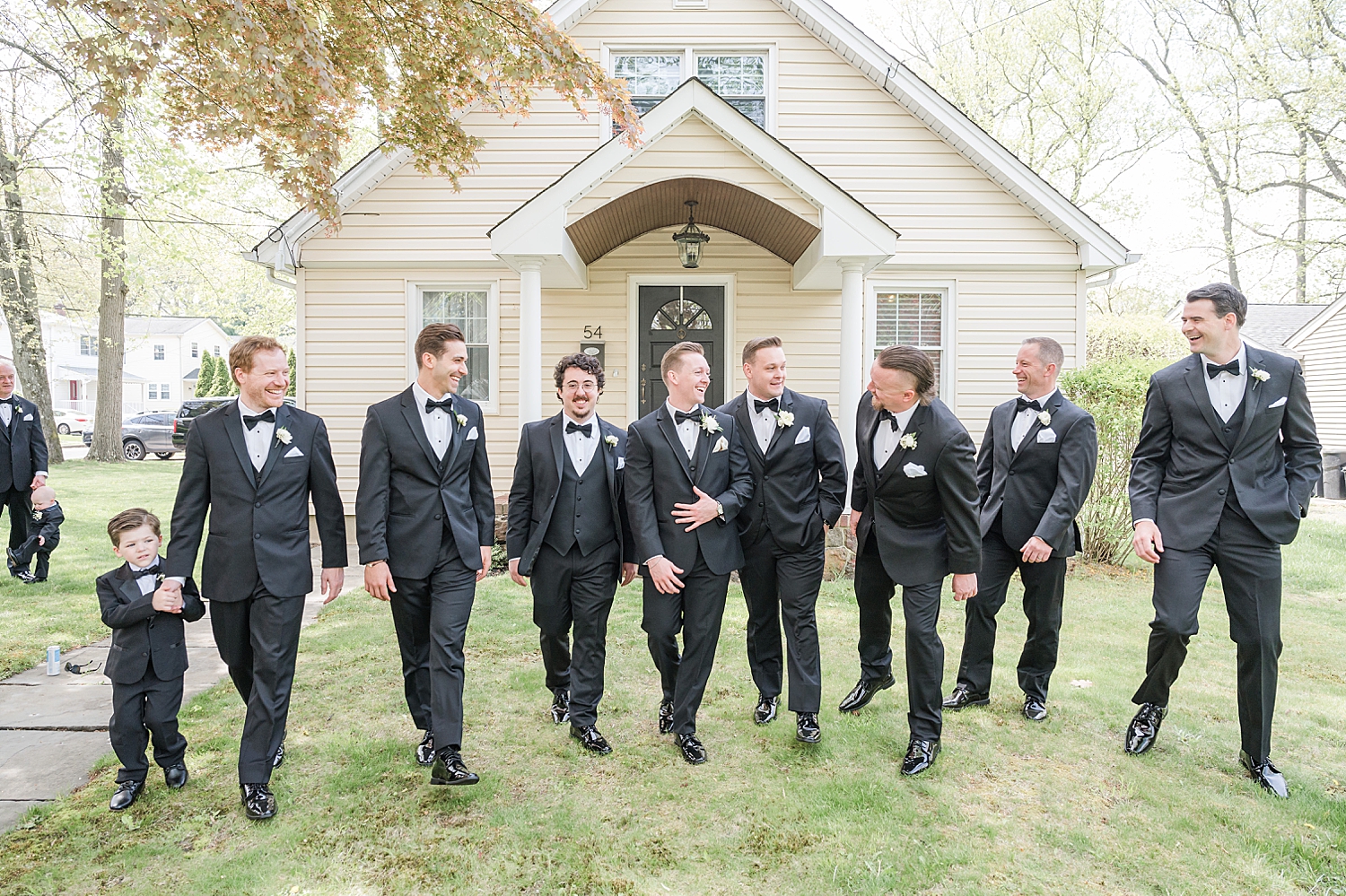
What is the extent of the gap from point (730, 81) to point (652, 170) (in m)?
3.25

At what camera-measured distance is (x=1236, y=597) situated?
3.76 metres

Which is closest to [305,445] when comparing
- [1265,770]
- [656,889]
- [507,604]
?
[656,889]

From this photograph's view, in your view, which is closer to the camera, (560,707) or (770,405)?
(770,405)

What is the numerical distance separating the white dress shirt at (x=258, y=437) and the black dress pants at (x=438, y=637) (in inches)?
32.3

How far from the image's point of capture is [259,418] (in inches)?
140

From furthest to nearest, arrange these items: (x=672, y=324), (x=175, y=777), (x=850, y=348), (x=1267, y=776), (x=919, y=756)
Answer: (x=672, y=324) < (x=850, y=348) < (x=919, y=756) < (x=1267, y=776) < (x=175, y=777)

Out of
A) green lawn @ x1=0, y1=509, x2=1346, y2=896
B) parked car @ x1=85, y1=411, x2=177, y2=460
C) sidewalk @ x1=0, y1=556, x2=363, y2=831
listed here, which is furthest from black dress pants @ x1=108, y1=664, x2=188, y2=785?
parked car @ x1=85, y1=411, x2=177, y2=460

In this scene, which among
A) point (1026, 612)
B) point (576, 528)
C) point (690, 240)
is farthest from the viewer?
point (690, 240)

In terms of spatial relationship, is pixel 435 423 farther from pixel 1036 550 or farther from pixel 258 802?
pixel 1036 550

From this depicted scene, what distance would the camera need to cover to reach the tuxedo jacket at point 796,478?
4.15 metres

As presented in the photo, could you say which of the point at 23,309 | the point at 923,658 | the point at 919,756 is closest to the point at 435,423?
the point at 923,658

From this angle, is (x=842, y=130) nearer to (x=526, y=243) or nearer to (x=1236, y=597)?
(x=526, y=243)

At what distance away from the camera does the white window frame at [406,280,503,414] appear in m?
10.0

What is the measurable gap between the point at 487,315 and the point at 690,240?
2.93 meters
